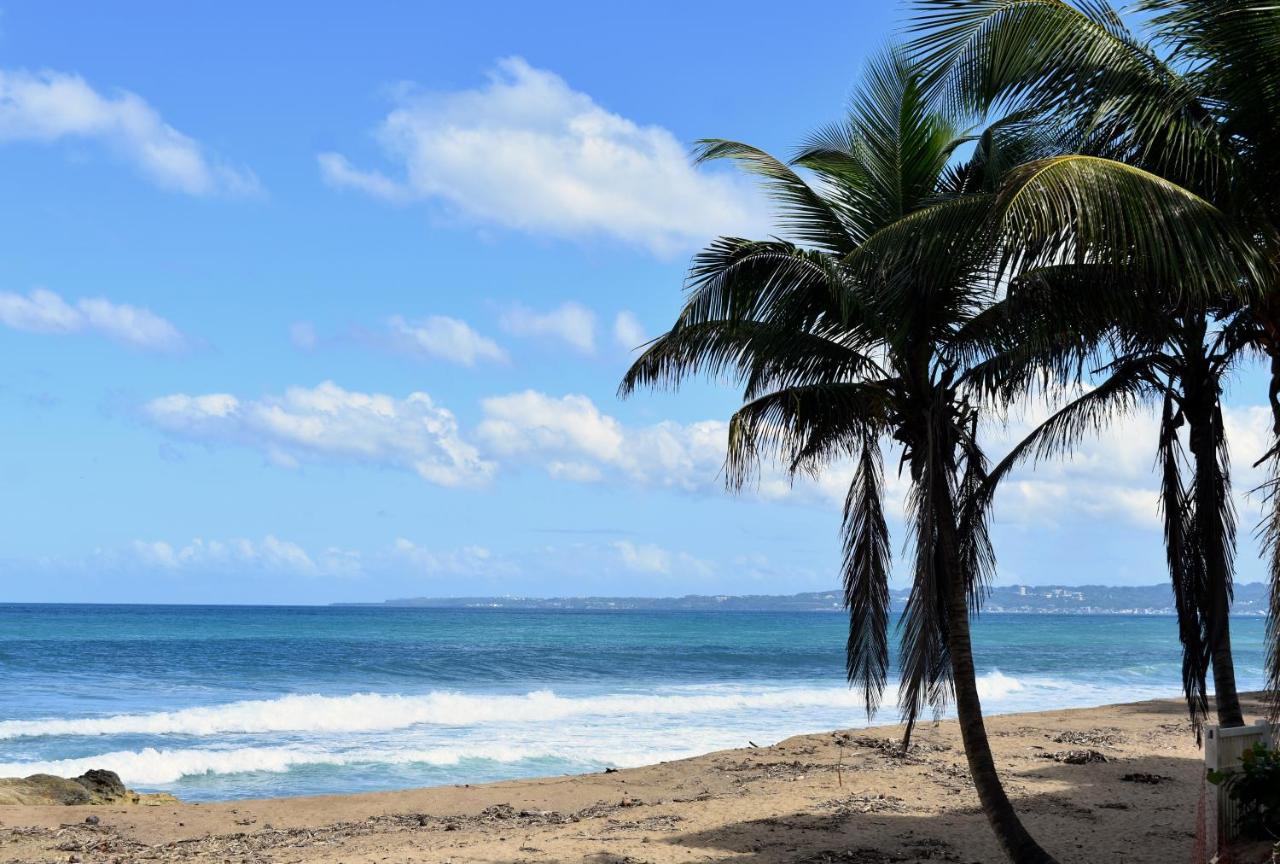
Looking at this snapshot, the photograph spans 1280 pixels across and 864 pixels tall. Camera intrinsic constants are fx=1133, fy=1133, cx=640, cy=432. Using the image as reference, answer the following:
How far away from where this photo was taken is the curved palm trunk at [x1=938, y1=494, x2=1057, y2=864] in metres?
7.55

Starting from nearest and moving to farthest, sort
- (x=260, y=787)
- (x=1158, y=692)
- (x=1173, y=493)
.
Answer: (x=1173, y=493) < (x=260, y=787) < (x=1158, y=692)

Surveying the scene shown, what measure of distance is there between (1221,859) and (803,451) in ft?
14.2

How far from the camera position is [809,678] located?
36.5 m

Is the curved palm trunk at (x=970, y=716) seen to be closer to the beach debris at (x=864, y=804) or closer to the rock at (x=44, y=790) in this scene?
the beach debris at (x=864, y=804)

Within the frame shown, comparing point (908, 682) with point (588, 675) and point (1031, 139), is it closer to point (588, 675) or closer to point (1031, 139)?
point (1031, 139)

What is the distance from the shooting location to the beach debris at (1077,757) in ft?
42.8

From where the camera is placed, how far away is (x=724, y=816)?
10.4 metres

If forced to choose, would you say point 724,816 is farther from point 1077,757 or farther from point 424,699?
point 424,699

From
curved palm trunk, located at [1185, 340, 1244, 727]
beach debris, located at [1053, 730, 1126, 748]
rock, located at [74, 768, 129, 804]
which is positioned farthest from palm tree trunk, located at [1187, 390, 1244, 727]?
rock, located at [74, 768, 129, 804]

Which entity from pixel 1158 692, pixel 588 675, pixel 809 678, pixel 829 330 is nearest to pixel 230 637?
pixel 588 675

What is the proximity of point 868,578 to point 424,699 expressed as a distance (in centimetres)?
2232

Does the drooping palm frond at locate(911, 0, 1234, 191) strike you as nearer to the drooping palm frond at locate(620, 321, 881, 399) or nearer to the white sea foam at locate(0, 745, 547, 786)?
the drooping palm frond at locate(620, 321, 881, 399)

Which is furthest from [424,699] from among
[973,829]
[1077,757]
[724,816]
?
[973,829]

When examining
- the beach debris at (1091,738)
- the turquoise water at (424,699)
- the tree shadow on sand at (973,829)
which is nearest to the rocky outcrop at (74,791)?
the turquoise water at (424,699)
